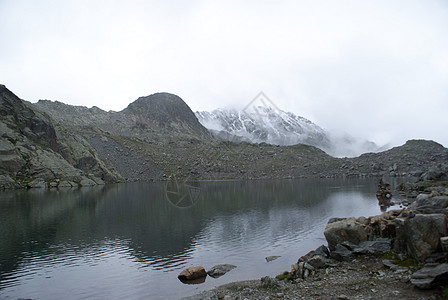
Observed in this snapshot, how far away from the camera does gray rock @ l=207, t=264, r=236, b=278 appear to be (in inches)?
853

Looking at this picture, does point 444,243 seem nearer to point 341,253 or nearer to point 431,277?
point 431,277

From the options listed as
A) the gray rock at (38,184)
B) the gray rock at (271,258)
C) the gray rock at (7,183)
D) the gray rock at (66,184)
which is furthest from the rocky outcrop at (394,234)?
the gray rock at (66,184)

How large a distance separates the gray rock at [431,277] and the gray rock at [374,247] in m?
6.83

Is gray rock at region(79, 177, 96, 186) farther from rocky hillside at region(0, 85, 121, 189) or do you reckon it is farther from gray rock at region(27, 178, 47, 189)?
gray rock at region(27, 178, 47, 189)

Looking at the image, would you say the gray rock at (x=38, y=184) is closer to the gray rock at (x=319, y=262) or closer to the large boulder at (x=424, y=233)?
the gray rock at (x=319, y=262)

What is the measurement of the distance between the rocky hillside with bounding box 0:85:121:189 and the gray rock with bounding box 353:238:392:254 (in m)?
117

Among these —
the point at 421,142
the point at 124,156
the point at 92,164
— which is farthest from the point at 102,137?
the point at 421,142

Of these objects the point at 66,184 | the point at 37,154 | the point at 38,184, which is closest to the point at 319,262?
the point at 38,184

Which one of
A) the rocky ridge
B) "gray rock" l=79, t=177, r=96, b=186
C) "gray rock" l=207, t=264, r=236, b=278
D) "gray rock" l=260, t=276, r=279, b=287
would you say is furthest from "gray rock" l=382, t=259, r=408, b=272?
"gray rock" l=79, t=177, r=96, b=186

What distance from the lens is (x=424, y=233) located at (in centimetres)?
1683

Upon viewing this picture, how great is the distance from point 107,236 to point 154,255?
11.3 meters

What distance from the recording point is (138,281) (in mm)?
21078

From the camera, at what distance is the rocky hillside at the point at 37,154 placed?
352 feet

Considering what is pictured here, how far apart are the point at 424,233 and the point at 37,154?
132m
